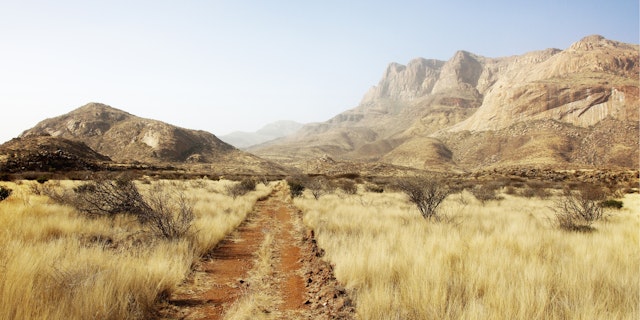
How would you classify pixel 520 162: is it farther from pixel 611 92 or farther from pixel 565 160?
pixel 611 92

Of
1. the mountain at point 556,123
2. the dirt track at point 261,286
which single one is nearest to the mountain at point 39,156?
the dirt track at point 261,286

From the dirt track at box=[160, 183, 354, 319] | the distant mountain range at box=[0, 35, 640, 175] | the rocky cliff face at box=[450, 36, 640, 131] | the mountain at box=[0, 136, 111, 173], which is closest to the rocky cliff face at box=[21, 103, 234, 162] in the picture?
the distant mountain range at box=[0, 35, 640, 175]

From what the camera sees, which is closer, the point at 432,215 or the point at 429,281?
the point at 429,281

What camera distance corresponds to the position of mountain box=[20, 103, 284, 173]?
276 ft

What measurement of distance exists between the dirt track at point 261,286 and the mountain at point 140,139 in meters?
70.7

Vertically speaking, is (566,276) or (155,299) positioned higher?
(566,276)

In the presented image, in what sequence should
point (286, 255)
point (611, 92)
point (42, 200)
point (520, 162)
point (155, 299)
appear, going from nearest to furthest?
point (155, 299) < point (286, 255) < point (42, 200) < point (520, 162) < point (611, 92)

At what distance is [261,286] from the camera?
570cm

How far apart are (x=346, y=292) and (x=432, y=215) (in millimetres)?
10099

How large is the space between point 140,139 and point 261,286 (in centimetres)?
9683

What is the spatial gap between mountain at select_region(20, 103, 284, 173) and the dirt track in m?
70.7

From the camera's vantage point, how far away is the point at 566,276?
4809mm

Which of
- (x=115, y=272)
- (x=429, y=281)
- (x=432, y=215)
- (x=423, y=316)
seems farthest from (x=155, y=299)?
(x=432, y=215)

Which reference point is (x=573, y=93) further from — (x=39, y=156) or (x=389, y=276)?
(x=39, y=156)
